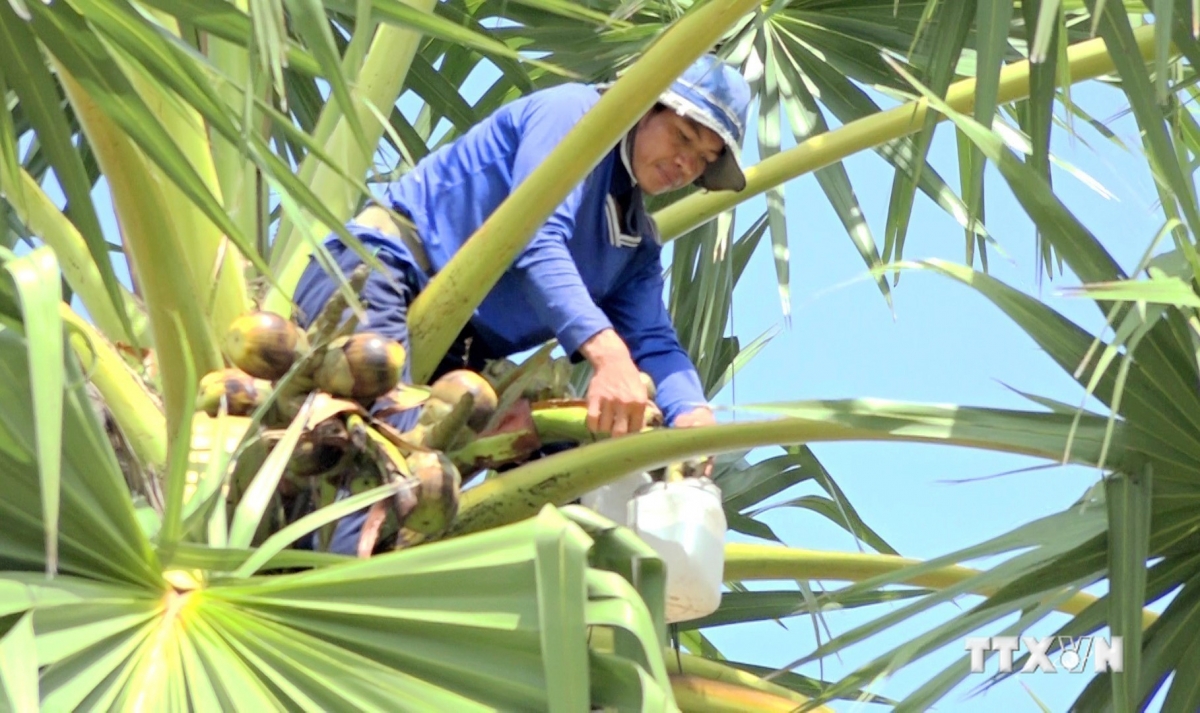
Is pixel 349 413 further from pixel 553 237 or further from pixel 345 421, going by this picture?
pixel 553 237

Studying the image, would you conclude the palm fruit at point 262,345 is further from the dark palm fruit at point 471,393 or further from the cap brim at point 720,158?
the cap brim at point 720,158

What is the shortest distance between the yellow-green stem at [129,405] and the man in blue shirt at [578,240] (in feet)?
0.99

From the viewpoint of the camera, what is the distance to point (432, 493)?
85.1 inches

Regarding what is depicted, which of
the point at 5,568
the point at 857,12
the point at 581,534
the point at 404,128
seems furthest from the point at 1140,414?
the point at 404,128

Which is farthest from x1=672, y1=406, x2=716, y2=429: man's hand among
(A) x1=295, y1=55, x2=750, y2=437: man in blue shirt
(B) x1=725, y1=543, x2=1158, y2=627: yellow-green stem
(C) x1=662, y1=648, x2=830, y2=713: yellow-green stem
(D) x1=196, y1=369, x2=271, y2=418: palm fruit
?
(D) x1=196, y1=369, x2=271, y2=418: palm fruit

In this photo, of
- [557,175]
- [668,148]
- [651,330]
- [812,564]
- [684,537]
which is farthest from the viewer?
[651,330]

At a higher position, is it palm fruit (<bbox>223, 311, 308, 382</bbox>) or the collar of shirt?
the collar of shirt

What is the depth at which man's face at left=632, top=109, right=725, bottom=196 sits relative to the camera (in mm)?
2850

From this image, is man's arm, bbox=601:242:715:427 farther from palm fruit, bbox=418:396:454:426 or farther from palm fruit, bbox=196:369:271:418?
palm fruit, bbox=196:369:271:418

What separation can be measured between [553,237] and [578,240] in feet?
0.74

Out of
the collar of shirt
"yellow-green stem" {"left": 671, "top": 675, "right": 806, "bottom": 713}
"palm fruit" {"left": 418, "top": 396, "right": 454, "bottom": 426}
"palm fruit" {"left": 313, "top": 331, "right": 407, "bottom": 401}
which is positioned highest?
the collar of shirt

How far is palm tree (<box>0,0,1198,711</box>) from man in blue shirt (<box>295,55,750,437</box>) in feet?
0.27

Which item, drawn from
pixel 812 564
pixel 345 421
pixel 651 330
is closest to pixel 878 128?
pixel 651 330

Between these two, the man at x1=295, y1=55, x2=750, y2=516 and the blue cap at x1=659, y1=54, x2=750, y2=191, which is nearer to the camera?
the man at x1=295, y1=55, x2=750, y2=516
